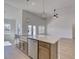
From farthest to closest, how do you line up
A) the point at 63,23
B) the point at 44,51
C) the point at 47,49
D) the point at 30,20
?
1. the point at 30,20
2. the point at 63,23
3. the point at 44,51
4. the point at 47,49

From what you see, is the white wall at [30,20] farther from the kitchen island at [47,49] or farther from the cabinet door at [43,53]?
the cabinet door at [43,53]

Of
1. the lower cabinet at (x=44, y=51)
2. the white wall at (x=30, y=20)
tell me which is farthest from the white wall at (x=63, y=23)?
the lower cabinet at (x=44, y=51)

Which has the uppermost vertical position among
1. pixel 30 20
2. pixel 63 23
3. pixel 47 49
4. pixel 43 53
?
pixel 30 20

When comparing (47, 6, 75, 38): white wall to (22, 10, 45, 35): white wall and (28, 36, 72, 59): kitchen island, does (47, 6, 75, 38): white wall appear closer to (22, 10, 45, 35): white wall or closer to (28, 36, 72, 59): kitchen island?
(22, 10, 45, 35): white wall

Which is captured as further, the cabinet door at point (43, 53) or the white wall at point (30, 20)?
the white wall at point (30, 20)

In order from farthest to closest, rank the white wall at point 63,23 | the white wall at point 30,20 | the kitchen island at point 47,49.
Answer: the white wall at point 30,20 < the white wall at point 63,23 < the kitchen island at point 47,49

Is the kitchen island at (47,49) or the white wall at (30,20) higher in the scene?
the white wall at (30,20)

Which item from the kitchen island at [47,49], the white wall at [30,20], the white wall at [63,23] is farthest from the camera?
the white wall at [30,20]

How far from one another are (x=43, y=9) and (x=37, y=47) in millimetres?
2637

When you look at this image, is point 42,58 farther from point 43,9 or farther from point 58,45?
point 43,9

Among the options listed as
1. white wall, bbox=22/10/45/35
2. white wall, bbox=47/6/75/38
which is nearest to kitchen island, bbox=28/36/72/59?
white wall, bbox=47/6/75/38

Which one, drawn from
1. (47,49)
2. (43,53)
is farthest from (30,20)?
(47,49)

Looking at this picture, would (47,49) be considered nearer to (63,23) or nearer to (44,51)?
(44,51)

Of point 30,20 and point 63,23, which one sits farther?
point 30,20
